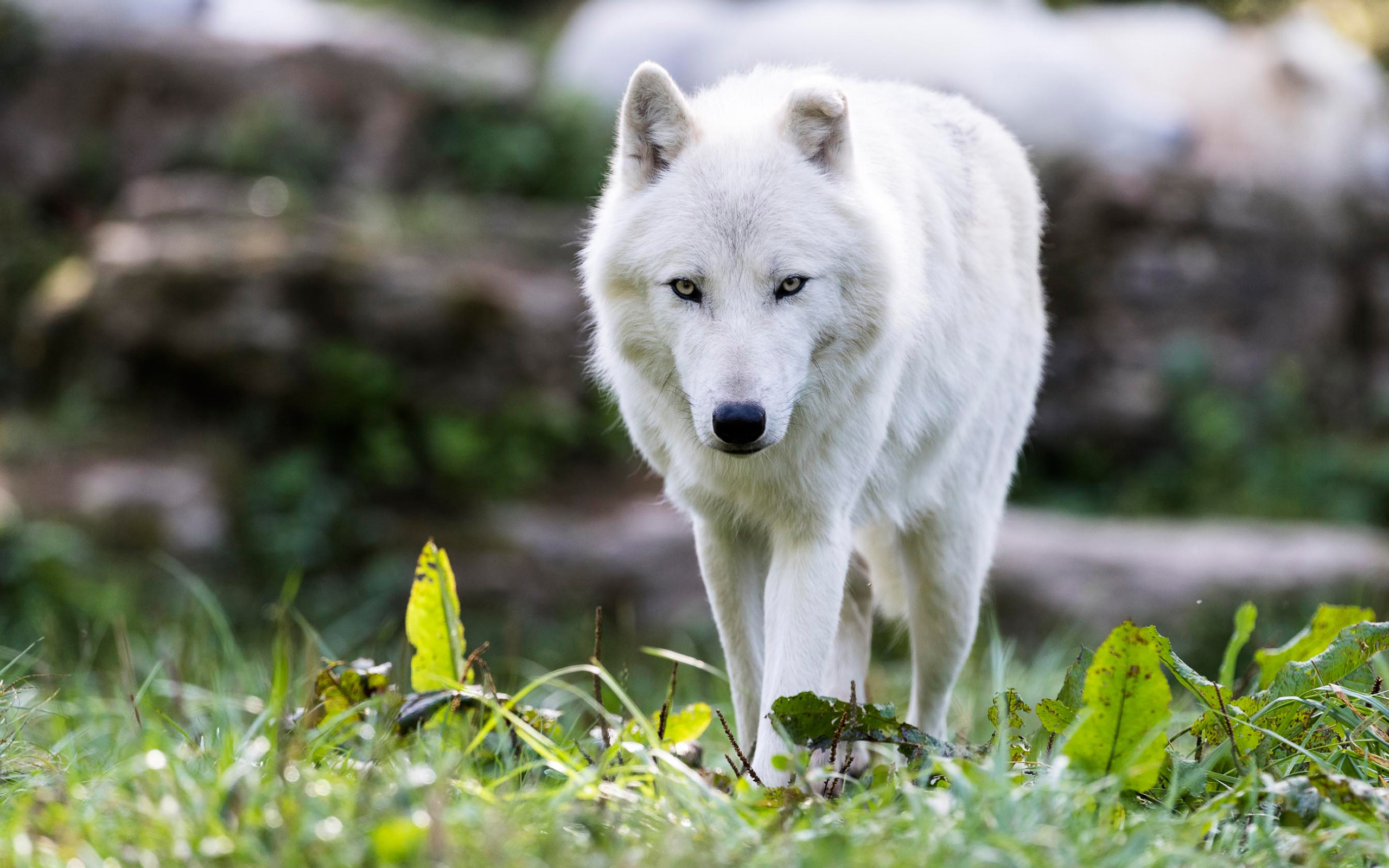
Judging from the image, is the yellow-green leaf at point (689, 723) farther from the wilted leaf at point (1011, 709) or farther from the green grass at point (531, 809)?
the wilted leaf at point (1011, 709)

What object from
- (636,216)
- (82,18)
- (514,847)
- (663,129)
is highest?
(82,18)

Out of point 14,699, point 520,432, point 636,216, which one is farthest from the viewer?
point 520,432

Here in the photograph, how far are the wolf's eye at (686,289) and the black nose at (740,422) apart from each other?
1.27 feet

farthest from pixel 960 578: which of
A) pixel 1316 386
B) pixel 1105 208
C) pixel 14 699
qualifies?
pixel 1316 386

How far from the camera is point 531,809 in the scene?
89.4 inches

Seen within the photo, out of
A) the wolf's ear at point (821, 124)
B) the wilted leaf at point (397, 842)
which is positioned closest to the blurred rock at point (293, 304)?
the wolf's ear at point (821, 124)

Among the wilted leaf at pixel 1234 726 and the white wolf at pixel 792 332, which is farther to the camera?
the white wolf at pixel 792 332

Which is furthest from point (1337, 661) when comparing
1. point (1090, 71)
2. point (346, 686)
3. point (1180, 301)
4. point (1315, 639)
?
point (1090, 71)

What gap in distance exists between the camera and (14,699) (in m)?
2.97

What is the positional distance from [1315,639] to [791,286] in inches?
71.5

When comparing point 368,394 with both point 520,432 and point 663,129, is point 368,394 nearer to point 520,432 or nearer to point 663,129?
point 520,432

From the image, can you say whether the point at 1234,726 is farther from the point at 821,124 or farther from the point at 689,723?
the point at 821,124

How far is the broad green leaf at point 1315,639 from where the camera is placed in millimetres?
3236

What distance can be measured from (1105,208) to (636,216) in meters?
8.68
